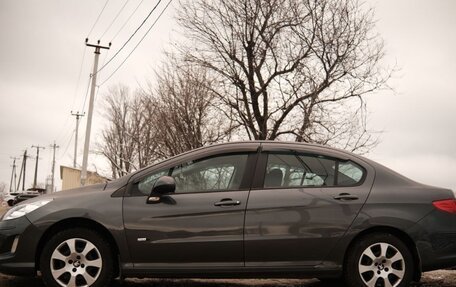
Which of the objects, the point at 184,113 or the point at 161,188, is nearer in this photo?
the point at 161,188

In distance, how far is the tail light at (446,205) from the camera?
4942 millimetres

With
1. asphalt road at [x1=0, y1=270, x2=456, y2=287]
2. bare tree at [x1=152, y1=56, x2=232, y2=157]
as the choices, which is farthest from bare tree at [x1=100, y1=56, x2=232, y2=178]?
asphalt road at [x1=0, y1=270, x2=456, y2=287]

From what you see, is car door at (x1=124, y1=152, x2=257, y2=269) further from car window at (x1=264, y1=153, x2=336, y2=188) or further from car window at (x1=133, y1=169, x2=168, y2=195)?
car window at (x1=264, y1=153, x2=336, y2=188)

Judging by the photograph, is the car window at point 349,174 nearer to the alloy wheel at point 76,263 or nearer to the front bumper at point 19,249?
the alloy wheel at point 76,263

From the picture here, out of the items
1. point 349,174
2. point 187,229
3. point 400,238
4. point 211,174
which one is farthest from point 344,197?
point 187,229

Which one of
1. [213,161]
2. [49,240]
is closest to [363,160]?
→ [213,161]

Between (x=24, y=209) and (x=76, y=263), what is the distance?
29.6 inches

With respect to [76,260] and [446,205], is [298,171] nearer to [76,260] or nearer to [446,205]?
[446,205]

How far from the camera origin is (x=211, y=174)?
5012mm

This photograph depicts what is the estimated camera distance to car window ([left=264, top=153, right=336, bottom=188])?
16.3ft

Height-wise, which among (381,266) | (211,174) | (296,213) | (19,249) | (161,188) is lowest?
(381,266)

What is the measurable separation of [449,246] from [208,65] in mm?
14347

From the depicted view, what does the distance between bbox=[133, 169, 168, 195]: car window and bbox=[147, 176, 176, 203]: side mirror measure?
0.10m

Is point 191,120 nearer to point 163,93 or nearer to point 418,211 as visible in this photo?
point 163,93
